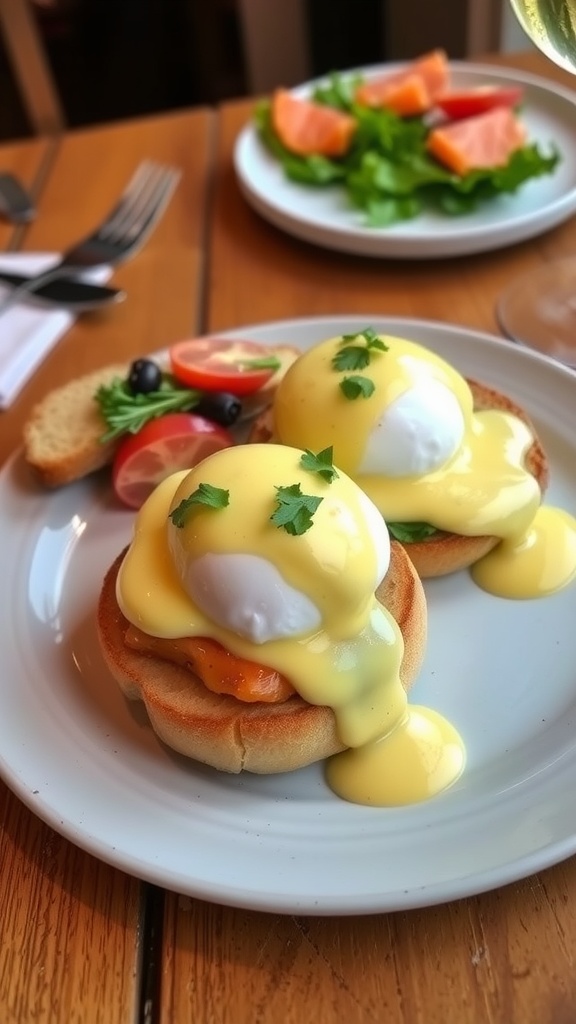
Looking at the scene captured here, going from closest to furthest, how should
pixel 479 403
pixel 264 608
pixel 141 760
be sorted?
pixel 264 608 < pixel 141 760 < pixel 479 403

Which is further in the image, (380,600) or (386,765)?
(380,600)

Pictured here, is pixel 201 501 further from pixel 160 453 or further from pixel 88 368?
pixel 88 368

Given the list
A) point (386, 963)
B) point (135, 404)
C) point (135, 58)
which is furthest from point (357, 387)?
point (135, 58)

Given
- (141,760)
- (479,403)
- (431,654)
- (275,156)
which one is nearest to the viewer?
(141,760)

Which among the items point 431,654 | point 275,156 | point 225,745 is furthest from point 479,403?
point 275,156

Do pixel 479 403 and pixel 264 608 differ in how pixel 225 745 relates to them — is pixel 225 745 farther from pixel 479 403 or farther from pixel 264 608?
pixel 479 403

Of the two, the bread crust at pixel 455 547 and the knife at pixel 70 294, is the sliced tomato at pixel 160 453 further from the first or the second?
the knife at pixel 70 294

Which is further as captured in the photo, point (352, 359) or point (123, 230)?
point (123, 230)

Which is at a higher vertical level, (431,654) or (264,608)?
(264,608)
